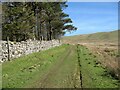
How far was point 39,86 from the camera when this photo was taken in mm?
14844

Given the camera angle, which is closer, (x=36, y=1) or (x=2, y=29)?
(x=2, y=29)

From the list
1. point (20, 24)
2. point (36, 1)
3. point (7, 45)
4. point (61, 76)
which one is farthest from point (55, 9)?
point (61, 76)

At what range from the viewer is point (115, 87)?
14453 millimetres

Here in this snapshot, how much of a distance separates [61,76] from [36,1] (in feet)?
120

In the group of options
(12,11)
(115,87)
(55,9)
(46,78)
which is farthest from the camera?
(55,9)

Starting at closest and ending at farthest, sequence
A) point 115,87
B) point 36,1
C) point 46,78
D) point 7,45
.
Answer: point 115,87, point 46,78, point 7,45, point 36,1

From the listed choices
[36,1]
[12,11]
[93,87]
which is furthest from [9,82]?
[36,1]

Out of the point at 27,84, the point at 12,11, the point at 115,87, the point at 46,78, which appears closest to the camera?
the point at 115,87

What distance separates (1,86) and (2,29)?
26.5m

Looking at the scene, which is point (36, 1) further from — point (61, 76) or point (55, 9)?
point (61, 76)

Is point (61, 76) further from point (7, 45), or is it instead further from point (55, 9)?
point (55, 9)

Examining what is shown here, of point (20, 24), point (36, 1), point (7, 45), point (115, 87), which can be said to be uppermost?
point (36, 1)

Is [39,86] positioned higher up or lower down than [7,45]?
lower down

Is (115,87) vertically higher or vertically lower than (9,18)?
lower
